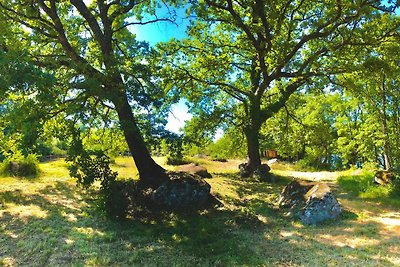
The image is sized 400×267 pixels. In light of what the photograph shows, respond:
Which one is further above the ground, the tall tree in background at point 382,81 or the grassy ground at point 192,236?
the tall tree in background at point 382,81

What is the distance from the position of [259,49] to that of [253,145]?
18.2 feet

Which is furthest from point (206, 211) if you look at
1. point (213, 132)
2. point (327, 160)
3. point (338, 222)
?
point (327, 160)

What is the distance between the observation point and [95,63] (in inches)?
534

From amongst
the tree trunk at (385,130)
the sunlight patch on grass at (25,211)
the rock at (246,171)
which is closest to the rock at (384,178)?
the tree trunk at (385,130)

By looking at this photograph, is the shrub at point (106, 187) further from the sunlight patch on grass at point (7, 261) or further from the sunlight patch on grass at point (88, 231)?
the sunlight patch on grass at point (7, 261)

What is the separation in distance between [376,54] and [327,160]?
86.1 feet

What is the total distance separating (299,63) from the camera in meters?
16.4

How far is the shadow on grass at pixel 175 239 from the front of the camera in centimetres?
805

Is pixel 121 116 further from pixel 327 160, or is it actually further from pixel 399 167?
pixel 327 160

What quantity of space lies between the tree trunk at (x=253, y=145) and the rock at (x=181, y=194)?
23.0 ft

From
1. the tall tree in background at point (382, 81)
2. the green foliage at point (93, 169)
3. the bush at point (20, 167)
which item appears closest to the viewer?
the green foliage at point (93, 169)

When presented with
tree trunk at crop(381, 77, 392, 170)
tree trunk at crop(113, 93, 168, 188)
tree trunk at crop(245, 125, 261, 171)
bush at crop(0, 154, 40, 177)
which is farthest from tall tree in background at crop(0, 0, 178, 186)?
tree trunk at crop(381, 77, 392, 170)

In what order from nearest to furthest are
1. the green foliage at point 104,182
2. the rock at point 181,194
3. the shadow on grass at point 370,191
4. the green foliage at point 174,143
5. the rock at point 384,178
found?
the green foliage at point 104,182 < the green foliage at point 174,143 < the rock at point 181,194 < the shadow on grass at point 370,191 < the rock at point 384,178

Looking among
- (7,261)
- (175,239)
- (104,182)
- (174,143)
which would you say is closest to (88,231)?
(104,182)
